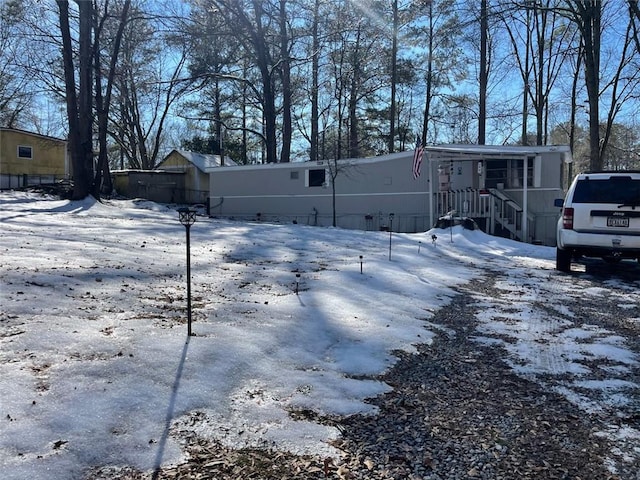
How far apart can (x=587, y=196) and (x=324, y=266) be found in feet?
14.0

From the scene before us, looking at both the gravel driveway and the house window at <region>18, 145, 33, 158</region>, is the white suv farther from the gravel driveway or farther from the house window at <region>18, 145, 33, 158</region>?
the house window at <region>18, 145, 33, 158</region>

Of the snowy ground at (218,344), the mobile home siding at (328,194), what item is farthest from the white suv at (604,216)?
the mobile home siding at (328,194)

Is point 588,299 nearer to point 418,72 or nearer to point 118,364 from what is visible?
point 118,364

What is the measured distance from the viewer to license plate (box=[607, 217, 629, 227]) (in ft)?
24.3

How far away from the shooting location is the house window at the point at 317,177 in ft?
66.9

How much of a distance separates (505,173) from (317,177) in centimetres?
735

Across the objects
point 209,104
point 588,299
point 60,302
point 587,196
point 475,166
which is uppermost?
point 209,104

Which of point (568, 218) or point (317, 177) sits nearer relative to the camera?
point (568, 218)

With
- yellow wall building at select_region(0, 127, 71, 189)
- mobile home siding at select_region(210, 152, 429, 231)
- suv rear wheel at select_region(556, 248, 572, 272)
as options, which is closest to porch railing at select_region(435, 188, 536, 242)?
mobile home siding at select_region(210, 152, 429, 231)

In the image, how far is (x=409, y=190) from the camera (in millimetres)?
18500

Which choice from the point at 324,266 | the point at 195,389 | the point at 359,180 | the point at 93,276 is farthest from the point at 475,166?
the point at 195,389

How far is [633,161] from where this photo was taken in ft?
118

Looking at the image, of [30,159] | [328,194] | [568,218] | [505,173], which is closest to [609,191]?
[568,218]

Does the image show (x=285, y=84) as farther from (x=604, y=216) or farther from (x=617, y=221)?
(x=617, y=221)
